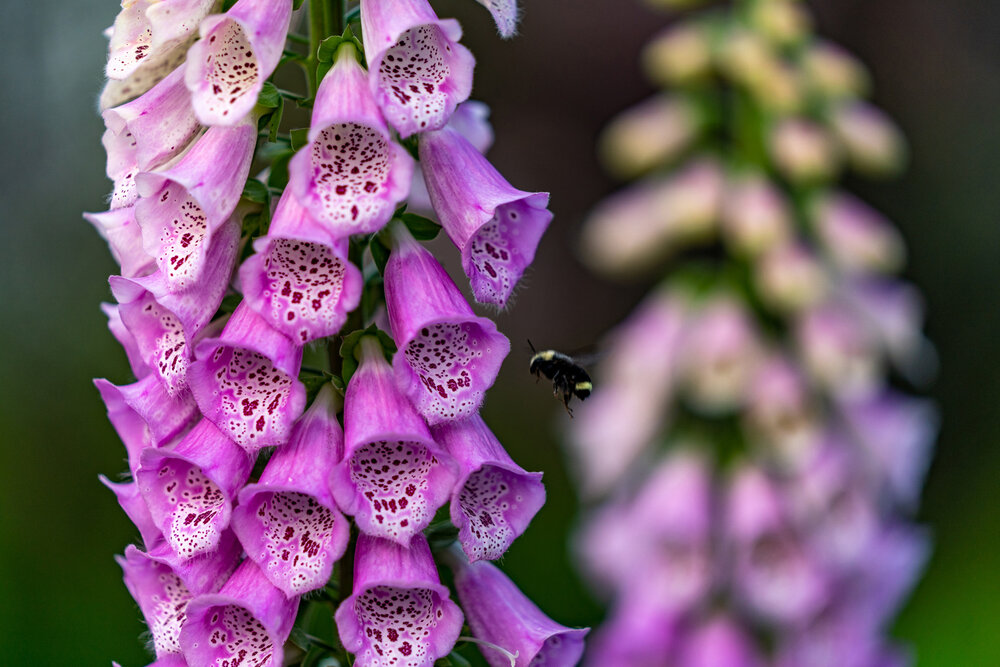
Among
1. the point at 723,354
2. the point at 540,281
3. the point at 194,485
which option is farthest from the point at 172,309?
the point at 540,281

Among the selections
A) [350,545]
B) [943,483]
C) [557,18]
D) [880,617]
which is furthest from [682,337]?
[557,18]

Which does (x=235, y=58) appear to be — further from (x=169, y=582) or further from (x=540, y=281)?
(x=540, y=281)

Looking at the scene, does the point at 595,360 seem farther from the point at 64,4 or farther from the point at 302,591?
the point at 64,4

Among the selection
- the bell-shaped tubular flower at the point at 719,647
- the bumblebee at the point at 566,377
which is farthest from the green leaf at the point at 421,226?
A: the bell-shaped tubular flower at the point at 719,647

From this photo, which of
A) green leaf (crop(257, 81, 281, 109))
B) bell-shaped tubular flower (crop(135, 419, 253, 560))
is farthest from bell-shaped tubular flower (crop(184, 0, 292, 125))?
bell-shaped tubular flower (crop(135, 419, 253, 560))

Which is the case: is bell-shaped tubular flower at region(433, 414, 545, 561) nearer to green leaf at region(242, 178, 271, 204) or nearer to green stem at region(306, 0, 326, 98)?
green leaf at region(242, 178, 271, 204)

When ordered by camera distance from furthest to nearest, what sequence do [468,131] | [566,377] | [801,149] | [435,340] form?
1. [801,149]
2. [566,377]
3. [468,131]
4. [435,340]
